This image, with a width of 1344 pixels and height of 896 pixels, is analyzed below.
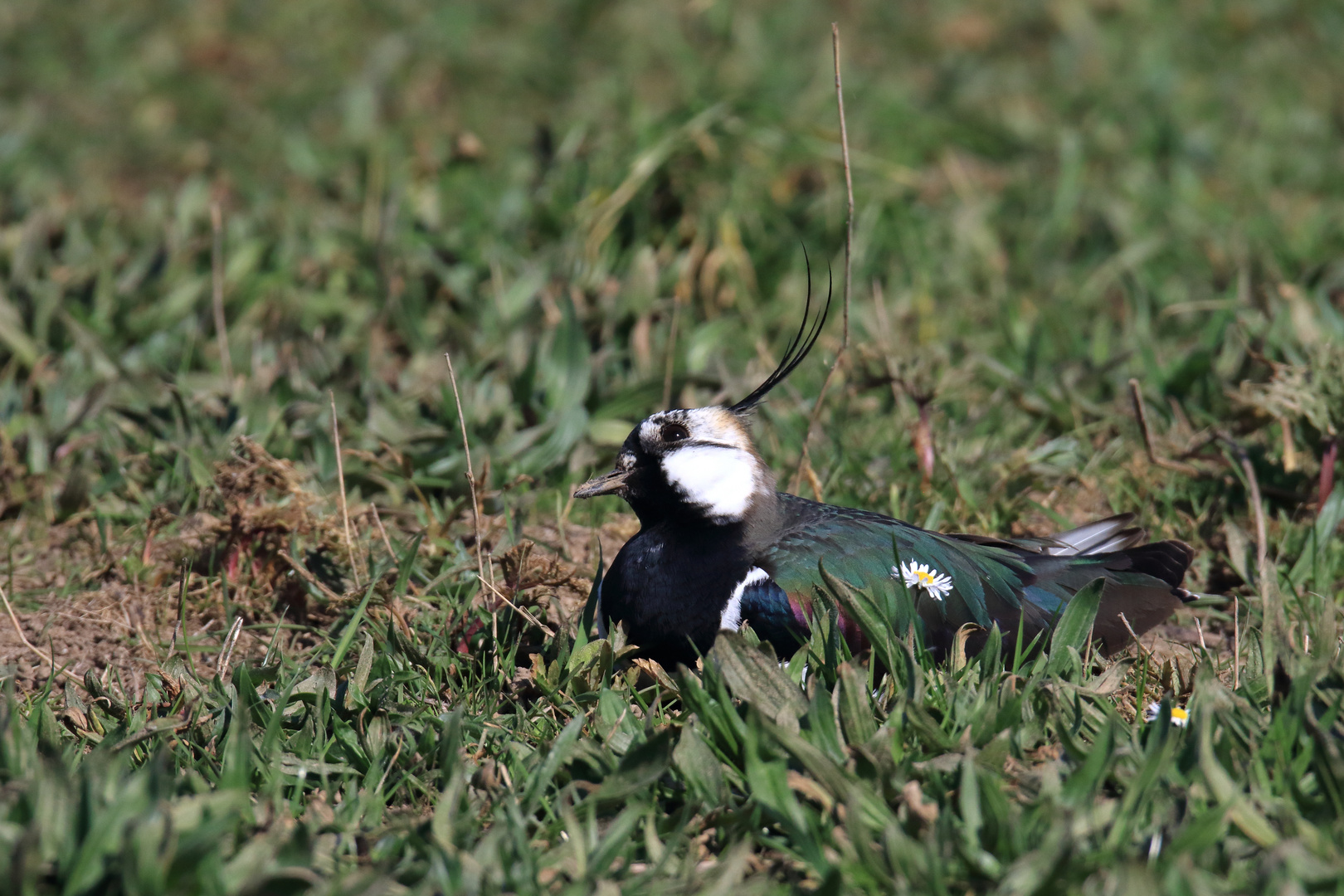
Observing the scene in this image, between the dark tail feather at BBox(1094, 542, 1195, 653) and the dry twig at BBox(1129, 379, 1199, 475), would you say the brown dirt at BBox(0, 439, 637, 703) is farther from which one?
the dry twig at BBox(1129, 379, 1199, 475)

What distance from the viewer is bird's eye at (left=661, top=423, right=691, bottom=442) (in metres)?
3.22

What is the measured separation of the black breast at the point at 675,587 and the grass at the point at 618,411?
12 cm

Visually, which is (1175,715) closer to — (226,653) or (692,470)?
(692,470)

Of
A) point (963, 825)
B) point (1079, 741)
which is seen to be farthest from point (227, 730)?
point (1079, 741)

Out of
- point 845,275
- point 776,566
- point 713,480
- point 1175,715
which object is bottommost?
point 1175,715

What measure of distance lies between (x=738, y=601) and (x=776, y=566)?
12 cm

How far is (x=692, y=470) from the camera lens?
3.17m

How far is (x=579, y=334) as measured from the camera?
172 inches

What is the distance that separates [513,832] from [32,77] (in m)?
5.49

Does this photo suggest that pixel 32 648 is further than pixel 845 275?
No

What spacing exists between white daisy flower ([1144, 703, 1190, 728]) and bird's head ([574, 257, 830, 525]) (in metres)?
0.96

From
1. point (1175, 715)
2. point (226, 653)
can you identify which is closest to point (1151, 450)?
point (1175, 715)

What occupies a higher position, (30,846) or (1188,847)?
(30,846)

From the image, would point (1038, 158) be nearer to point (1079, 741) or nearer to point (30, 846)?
point (1079, 741)
